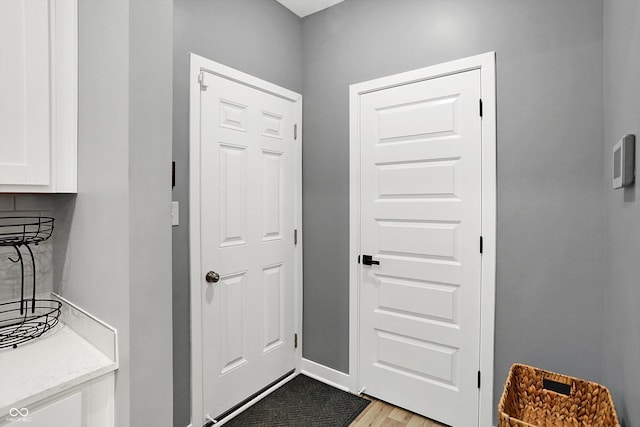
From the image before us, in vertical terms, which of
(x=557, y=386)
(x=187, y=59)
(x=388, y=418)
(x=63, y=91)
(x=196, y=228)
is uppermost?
(x=187, y=59)

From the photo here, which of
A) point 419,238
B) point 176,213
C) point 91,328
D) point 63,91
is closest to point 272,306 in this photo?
point 176,213

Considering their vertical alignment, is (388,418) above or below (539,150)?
below

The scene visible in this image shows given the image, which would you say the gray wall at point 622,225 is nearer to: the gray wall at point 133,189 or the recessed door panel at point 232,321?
the gray wall at point 133,189

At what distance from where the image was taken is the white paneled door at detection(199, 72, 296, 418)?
2.00 meters

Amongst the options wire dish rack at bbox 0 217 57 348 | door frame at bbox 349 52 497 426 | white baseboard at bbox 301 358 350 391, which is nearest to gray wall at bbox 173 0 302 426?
wire dish rack at bbox 0 217 57 348

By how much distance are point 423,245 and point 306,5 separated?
5.93 ft

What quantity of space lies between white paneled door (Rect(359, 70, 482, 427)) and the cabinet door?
1632 mm

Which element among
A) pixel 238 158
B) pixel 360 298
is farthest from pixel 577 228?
pixel 238 158

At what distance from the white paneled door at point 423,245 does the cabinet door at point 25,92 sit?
64.2 inches

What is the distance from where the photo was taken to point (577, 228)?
168cm

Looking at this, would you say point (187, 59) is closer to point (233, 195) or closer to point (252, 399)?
point (233, 195)

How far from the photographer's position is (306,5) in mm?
2453

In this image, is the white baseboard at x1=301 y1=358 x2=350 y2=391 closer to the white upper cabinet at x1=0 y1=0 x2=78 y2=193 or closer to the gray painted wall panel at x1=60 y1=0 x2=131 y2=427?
the gray painted wall panel at x1=60 y1=0 x2=131 y2=427

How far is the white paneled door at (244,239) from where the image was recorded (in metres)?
2.00
